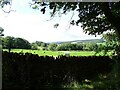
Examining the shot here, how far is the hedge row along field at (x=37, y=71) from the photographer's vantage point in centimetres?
1286

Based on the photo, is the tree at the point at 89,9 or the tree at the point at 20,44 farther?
Result: the tree at the point at 20,44

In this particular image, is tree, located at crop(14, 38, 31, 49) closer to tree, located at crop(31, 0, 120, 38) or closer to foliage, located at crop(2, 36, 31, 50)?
foliage, located at crop(2, 36, 31, 50)

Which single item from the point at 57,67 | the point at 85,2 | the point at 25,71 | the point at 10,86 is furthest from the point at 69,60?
the point at 10,86

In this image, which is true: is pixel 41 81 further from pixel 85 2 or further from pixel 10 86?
pixel 85 2

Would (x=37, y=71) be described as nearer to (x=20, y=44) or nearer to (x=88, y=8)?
(x=88, y=8)

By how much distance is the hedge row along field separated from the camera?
12.9 metres

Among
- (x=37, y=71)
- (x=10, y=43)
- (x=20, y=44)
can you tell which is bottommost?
(x=37, y=71)

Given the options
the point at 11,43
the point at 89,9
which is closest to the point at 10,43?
the point at 11,43

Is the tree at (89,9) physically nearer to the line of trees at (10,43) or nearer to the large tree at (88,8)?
the large tree at (88,8)

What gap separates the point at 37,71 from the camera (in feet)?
46.5

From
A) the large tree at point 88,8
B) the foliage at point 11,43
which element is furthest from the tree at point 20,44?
the large tree at point 88,8

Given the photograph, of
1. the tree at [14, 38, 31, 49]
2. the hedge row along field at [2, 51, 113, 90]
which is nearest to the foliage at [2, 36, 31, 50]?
the tree at [14, 38, 31, 49]

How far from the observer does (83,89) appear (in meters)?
12.6

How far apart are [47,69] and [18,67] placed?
232cm
